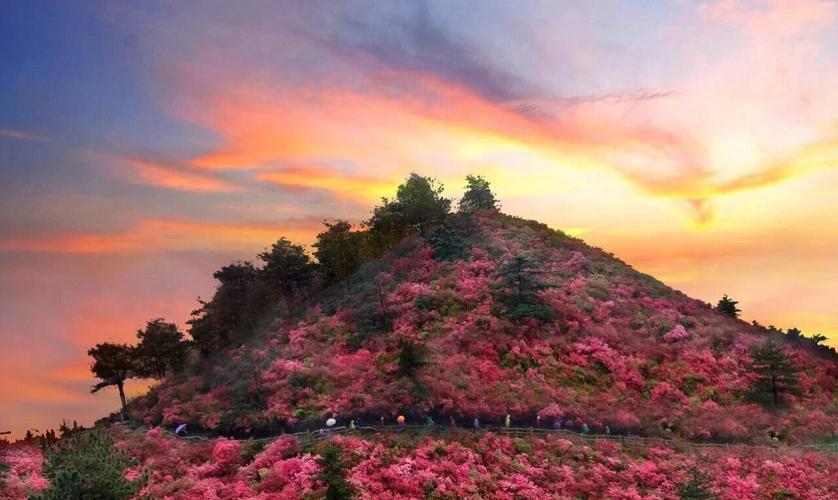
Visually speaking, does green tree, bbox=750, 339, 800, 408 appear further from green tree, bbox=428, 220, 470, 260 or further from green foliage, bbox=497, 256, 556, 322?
green tree, bbox=428, 220, 470, 260

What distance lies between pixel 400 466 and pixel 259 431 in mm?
9716

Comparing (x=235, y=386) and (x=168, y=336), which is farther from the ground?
(x=168, y=336)

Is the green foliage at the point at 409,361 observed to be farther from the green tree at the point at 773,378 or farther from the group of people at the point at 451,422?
the green tree at the point at 773,378

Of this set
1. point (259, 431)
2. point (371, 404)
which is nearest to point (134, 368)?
point (259, 431)

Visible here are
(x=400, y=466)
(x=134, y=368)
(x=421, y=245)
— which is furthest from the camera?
(x=421, y=245)

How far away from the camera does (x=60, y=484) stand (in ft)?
54.0

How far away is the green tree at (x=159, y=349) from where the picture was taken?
43.8m

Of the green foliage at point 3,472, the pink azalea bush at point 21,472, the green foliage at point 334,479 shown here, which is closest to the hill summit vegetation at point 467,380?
the green foliage at point 334,479

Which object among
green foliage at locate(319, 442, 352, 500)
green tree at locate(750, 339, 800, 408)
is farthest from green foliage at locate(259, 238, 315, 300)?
green tree at locate(750, 339, 800, 408)

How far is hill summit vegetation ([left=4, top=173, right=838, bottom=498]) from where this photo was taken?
25812 mm

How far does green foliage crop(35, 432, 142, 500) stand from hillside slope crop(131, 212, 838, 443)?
1301cm

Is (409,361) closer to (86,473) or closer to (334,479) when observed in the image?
(334,479)

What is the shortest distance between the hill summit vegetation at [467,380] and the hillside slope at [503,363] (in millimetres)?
141

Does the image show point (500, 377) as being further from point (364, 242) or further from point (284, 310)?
point (364, 242)
